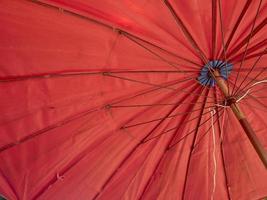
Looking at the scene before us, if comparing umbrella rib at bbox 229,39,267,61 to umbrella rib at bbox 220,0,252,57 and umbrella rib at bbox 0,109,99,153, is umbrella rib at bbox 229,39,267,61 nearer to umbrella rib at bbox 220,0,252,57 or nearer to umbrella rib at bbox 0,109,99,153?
umbrella rib at bbox 220,0,252,57

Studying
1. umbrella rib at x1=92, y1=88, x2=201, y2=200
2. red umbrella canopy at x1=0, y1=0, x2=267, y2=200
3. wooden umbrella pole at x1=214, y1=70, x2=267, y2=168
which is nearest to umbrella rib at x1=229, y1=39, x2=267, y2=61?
red umbrella canopy at x1=0, y1=0, x2=267, y2=200

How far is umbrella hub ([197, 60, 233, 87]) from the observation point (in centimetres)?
186

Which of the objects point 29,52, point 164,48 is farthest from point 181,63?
point 29,52

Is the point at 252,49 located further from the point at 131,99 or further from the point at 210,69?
the point at 131,99

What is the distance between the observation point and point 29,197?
6.52ft

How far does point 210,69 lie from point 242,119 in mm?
353

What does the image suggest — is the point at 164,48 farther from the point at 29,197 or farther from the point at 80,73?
the point at 29,197

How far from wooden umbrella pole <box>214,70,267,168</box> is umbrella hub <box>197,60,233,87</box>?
0.03 meters

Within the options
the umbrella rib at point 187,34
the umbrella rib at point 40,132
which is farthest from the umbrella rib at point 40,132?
the umbrella rib at point 187,34

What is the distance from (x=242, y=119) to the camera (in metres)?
1.68

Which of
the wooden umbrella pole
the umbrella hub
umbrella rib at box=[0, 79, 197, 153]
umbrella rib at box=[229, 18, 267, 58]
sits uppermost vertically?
umbrella rib at box=[0, 79, 197, 153]

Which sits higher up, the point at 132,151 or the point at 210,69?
the point at 210,69

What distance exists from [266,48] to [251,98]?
39cm

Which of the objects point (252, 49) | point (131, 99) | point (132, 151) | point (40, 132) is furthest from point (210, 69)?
point (40, 132)
